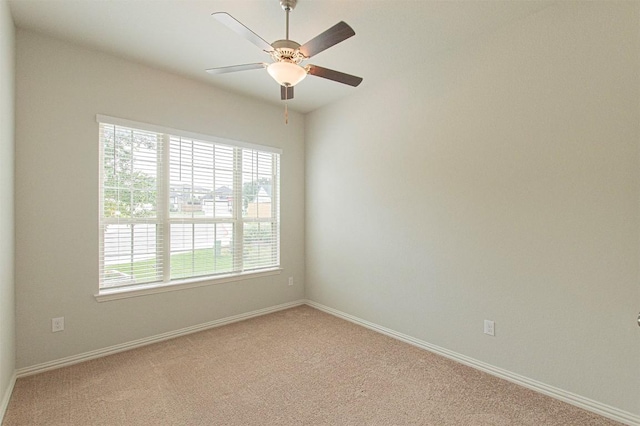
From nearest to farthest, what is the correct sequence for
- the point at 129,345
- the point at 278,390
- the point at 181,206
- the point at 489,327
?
the point at 278,390, the point at 489,327, the point at 129,345, the point at 181,206

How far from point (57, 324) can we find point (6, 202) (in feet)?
3.73

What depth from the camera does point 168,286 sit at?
10.8 feet

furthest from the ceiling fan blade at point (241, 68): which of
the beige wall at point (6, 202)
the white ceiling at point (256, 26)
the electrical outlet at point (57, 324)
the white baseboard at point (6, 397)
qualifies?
the white baseboard at point (6, 397)

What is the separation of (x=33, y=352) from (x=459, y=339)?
3.64 meters

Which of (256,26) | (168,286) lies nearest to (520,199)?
(256,26)

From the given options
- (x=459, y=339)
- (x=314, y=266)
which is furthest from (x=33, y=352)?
(x=459, y=339)

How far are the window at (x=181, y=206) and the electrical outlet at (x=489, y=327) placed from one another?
8.62ft

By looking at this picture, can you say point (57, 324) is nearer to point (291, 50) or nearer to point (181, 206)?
point (181, 206)

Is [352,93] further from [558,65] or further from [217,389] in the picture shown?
[217,389]

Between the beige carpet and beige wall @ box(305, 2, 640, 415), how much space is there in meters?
0.39

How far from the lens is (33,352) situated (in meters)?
2.57

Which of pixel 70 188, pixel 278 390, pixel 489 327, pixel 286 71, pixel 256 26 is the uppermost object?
pixel 256 26

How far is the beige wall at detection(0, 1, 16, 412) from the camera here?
2.06 m

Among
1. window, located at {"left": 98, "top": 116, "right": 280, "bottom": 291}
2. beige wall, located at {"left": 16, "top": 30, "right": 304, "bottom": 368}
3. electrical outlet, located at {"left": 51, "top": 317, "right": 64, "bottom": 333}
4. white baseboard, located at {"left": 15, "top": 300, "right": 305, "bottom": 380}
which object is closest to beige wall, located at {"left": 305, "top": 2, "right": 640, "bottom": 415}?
window, located at {"left": 98, "top": 116, "right": 280, "bottom": 291}
